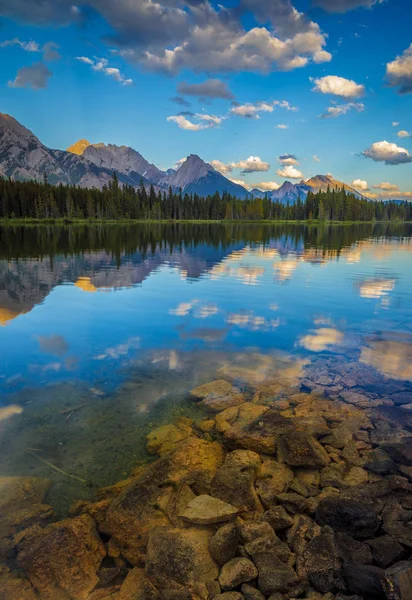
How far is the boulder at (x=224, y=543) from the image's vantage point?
6.73m

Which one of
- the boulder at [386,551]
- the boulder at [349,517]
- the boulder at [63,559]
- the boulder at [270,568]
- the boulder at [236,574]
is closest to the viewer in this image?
the boulder at [270,568]

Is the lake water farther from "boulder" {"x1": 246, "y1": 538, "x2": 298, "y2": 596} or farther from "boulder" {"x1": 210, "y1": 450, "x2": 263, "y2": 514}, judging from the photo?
"boulder" {"x1": 246, "y1": 538, "x2": 298, "y2": 596}

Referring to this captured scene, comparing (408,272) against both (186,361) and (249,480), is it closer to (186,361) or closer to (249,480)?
(186,361)

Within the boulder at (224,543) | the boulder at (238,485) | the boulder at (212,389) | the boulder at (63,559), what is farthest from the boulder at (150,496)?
the boulder at (212,389)

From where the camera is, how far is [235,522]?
7469 mm

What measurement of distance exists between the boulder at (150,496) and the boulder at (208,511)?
603 millimetres

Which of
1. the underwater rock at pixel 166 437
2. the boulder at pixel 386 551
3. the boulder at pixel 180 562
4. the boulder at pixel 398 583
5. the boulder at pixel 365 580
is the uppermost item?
the boulder at pixel 398 583

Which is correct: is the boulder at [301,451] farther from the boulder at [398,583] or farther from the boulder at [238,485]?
the boulder at [398,583]

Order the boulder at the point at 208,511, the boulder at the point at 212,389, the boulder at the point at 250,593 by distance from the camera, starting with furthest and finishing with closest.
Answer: the boulder at the point at 212,389 → the boulder at the point at 208,511 → the boulder at the point at 250,593

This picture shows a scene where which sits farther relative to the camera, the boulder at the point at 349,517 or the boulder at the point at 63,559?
the boulder at the point at 349,517

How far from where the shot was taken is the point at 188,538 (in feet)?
23.5

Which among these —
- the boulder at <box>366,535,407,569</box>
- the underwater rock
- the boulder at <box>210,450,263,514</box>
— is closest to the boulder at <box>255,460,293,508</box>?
the boulder at <box>210,450,263,514</box>

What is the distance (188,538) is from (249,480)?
1.98 meters

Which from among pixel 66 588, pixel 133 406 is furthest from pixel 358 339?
pixel 66 588
